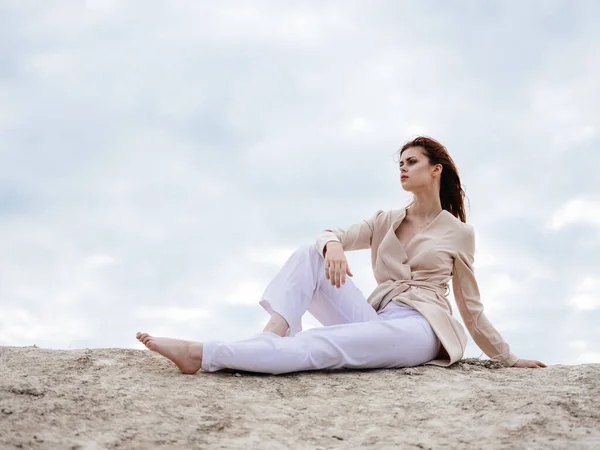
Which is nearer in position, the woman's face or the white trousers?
the white trousers

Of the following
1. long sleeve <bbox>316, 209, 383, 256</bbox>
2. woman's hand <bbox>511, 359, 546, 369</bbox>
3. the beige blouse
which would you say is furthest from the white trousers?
woman's hand <bbox>511, 359, 546, 369</bbox>

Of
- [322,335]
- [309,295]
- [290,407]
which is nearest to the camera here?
[290,407]

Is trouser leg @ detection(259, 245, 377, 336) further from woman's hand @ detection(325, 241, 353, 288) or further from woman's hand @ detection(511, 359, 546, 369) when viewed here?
woman's hand @ detection(511, 359, 546, 369)

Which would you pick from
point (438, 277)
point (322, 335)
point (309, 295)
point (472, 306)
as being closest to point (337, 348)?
point (322, 335)

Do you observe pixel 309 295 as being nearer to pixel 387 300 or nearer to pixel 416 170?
pixel 387 300

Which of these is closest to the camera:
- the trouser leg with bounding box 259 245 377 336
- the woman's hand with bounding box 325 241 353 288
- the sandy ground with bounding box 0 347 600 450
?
the sandy ground with bounding box 0 347 600 450

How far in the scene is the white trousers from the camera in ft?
14.1

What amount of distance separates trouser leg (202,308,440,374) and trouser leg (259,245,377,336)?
0.73 feet

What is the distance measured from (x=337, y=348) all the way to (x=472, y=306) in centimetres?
118

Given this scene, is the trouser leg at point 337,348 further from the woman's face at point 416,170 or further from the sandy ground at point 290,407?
the woman's face at point 416,170

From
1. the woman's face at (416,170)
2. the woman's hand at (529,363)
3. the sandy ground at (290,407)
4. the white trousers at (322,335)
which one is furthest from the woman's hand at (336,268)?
the woman's hand at (529,363)

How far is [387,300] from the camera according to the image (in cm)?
493

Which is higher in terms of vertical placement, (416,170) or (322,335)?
(416,170)

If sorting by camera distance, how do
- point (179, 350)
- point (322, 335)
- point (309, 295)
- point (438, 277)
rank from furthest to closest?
point (438, 277) < point (309, 295) < point (322, 335) < point (179, 350)
